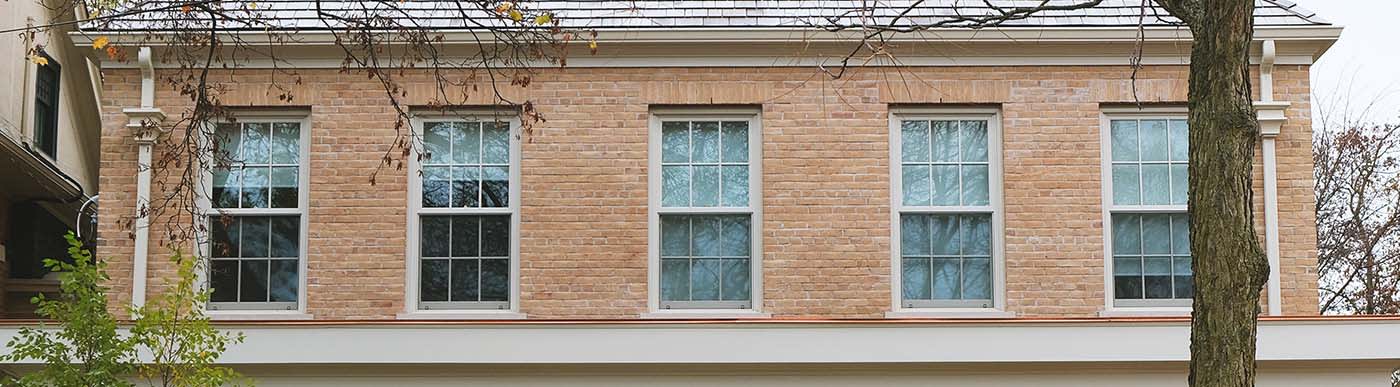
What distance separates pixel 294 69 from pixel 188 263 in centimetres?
346

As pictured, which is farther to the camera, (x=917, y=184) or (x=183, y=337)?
(x=917, y=184)

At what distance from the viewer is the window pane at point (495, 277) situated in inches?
537

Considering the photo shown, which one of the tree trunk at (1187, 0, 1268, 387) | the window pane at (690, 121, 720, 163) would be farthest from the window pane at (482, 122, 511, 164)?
the tree trunk at (1187, 0, 1268, 387)

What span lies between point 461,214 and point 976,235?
419 centimetres

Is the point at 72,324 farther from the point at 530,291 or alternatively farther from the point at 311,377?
the point at 530,291

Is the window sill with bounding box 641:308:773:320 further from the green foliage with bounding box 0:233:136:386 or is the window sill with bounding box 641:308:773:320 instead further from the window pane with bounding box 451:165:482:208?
the green foliage with bounding box 0:233:136:386

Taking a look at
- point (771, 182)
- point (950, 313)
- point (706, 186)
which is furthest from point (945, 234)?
point (706, 186)

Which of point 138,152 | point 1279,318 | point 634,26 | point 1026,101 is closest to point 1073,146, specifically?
point 1026,101

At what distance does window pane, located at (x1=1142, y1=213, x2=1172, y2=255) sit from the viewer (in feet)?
Answer: 44.7

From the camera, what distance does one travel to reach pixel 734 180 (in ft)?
45.1

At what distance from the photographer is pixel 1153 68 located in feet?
44.9

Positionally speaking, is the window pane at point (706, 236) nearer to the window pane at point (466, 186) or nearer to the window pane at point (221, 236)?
the window pane at point (466, 186)

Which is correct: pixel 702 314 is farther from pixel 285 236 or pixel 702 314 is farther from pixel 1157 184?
pixel 1157 184

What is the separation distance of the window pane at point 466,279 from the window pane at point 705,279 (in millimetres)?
1733
